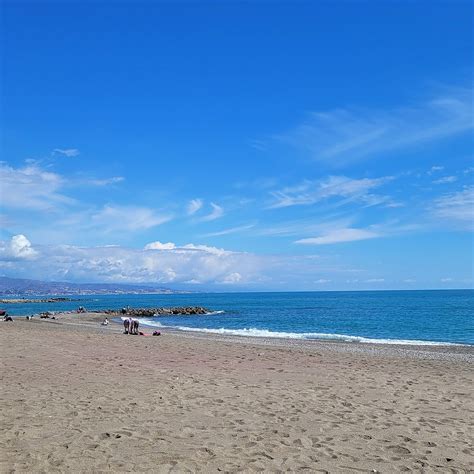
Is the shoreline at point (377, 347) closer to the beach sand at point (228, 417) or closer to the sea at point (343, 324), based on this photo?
A: the sea at point (343, 324)

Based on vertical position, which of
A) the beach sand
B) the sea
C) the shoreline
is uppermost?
the beach sand

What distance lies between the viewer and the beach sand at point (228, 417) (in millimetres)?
6234

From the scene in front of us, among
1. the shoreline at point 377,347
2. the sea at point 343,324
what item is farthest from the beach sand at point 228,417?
the sea at point 343,324

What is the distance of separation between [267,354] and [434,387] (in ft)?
25.4

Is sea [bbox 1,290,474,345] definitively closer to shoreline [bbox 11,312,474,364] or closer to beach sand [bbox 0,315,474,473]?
shoreline [bbox 11,312,474,364]

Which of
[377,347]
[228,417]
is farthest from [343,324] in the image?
[228,417]

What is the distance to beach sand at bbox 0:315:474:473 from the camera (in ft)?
20.5

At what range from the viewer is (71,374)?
12.1 meters

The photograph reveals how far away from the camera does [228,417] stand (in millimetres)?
8391

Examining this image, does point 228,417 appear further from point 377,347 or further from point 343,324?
point 343,324

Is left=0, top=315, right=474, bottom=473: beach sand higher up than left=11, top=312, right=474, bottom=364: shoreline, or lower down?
higher up

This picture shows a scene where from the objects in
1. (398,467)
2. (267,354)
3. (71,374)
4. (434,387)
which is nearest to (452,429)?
(398,467)

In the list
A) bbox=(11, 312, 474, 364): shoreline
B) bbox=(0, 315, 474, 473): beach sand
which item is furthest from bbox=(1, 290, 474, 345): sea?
bbox=(0, 315, 474, 473): beach sand

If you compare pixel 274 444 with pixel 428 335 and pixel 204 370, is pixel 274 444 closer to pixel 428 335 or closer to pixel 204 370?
pixel 204 370
